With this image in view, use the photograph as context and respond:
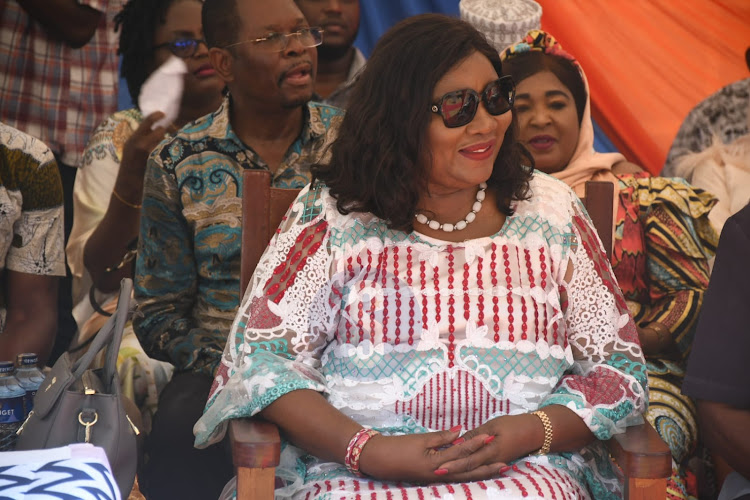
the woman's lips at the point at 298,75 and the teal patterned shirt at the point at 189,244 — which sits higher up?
the woman's lips at the point at 298,75

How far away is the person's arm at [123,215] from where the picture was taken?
371cm

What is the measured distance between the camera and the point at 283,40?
3.30 m

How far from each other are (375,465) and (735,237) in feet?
3.32

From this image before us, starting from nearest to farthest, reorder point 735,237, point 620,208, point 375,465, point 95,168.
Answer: point 375,465, point 735,237, point 620,208, point 95,168

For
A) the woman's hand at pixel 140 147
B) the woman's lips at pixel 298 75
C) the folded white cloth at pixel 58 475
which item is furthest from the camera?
the woman's hand at pixel 140 147

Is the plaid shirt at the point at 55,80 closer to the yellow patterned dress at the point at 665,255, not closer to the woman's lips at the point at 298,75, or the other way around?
the woman's lips at the point at 298,75

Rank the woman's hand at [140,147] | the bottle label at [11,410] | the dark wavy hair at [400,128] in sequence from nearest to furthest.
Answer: the dark wavy hair at [400,128] → the bottle label at [11,410] → the woman's hand at [140,147]

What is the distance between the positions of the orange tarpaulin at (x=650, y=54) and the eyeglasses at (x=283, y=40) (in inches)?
43.5

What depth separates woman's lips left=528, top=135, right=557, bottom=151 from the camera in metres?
3.59

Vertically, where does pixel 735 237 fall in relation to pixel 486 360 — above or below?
above

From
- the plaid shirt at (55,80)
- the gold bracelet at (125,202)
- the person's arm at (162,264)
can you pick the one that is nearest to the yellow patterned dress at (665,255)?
the person's arm at (162,264)

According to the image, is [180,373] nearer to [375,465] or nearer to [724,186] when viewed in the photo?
[375,465]

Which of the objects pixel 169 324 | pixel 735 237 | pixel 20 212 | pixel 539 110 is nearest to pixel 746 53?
pixel 539 110

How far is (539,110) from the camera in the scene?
359 centimetres
